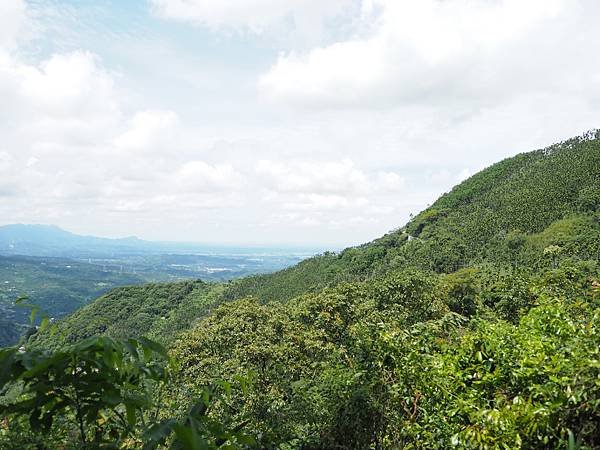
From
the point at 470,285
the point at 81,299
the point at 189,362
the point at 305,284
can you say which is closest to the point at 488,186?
the point at 305,284

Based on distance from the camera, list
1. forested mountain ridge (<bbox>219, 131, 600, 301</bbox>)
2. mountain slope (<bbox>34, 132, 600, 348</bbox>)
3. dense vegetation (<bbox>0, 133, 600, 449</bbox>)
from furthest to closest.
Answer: forested mountain ridge (<bbox>219, 131, 600, 301</bbox>)
mountain slope (<bbox>34, 132, 600, 348</bbox>)
dense vegetation (<bbox>0, 133, 600, 449</bbox>)

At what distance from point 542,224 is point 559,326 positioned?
65.6 metres

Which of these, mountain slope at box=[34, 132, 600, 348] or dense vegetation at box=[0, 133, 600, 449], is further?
mountain slope at box=[34, 132, 600, 348]

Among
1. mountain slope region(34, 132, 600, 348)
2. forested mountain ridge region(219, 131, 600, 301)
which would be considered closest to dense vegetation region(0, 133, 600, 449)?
mountain slope region(34, 132, 600, 348)

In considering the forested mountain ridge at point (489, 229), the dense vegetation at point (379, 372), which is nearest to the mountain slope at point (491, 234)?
the forested mountain ridge at point (489, 229)

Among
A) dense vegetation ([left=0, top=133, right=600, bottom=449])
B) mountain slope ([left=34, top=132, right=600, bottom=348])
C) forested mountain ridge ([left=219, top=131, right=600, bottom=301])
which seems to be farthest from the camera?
forested mountain ridge ([left=219, top=131, right=600, bottom=301])

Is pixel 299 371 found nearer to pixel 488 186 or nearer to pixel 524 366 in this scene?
pixel 524 366

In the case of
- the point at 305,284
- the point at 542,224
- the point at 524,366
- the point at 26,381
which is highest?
the point at 542,224

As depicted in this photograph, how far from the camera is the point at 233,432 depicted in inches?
54.8

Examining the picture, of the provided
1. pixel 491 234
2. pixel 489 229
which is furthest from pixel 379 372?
pixel 489 229

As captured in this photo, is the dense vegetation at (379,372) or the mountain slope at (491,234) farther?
the mountain slope at (491,234)

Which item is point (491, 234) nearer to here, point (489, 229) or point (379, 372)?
point (489, 229)

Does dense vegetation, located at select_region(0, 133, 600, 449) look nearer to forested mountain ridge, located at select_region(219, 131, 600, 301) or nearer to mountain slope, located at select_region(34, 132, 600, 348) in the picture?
mountain slope, located at select_region(34, 132, 600, 348)

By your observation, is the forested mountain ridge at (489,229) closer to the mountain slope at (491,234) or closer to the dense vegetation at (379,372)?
the mountain slope at (491,234)
